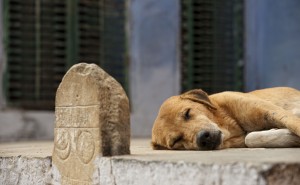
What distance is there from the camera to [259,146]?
417cm

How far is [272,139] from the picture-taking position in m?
4.08

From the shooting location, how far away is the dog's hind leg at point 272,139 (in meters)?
3.99

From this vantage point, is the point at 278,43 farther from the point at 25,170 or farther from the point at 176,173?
the point at 176,173

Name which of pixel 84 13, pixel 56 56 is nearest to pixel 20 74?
pixel 56 56

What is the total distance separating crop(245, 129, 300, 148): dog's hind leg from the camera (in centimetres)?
399

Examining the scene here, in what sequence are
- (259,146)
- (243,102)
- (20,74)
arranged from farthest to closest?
1. (20,74)
2. (243,102)
3. (259,146)

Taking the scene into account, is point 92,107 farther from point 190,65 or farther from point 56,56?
point 190,65

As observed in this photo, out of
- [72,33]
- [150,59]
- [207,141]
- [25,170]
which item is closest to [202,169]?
[207,141]

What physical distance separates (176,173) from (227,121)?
1613 mm

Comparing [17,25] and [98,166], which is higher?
[17,25]

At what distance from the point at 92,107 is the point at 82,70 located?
10.2 inches

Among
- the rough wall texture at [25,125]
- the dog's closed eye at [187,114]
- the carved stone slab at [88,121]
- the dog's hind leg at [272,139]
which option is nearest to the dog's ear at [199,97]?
the dog's closed eye at [187,114]

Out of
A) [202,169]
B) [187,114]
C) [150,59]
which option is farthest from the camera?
[150,59]

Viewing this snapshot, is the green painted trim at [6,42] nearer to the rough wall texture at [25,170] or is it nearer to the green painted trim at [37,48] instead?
the green painted trim at [37,48]
